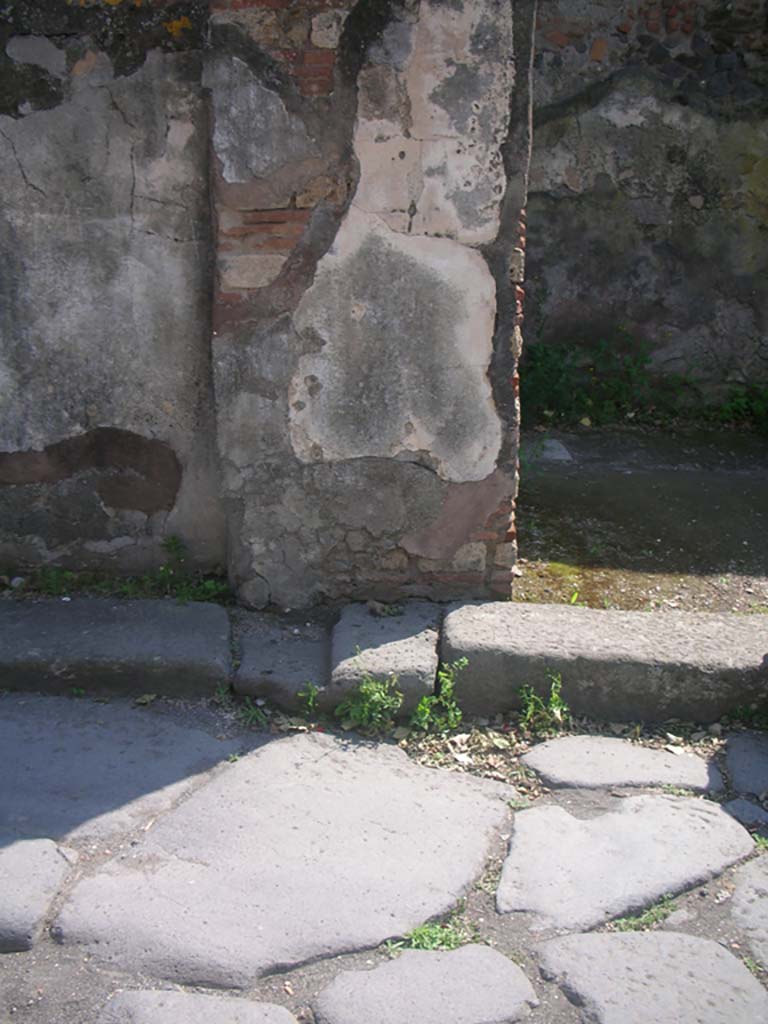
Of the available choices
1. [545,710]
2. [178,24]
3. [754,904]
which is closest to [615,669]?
[545,710]

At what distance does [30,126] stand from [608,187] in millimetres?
3246

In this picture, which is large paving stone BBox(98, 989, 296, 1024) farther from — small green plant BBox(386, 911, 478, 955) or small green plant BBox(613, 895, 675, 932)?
small green plant BBox(613, 895, 675, 932)

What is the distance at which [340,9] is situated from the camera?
2.98 m

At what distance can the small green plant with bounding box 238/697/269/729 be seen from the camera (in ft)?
10.1

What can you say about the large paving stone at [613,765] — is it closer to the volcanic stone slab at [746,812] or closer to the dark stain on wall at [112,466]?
the volcanic stone slab at [746,812]

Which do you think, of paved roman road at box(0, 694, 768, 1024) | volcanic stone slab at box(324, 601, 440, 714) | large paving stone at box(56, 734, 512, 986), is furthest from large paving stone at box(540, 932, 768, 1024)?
volcanic stone slab at box(324, 601, 440, 714)

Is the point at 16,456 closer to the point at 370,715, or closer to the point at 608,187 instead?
the point at 370,715

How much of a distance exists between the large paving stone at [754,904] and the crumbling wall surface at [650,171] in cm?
363

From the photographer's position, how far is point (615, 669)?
3115 millimetres

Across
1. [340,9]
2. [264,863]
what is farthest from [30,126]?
[264,863]

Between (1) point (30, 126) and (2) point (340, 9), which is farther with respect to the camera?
(1) point (30, 126)

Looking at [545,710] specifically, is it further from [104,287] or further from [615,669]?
[104,287]

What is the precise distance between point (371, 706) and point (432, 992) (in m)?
0.99

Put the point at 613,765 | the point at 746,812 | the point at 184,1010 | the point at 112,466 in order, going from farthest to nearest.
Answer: the point at 112,466, the point at 613,765, the point at 746,812, the point at 184,1010
